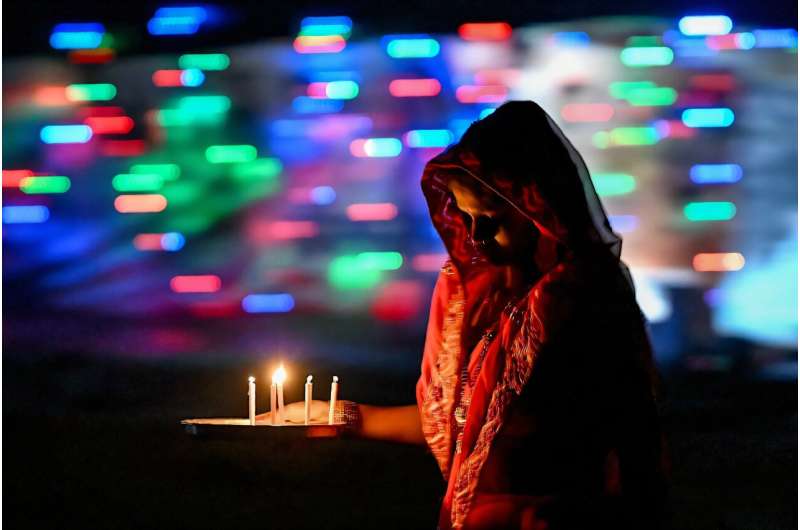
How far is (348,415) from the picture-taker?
181cm

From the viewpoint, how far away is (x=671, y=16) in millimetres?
4465

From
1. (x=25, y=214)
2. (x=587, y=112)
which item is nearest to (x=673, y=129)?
(x=587, y=112)

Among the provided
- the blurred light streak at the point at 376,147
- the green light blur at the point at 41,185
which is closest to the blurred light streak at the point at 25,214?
the green light blur at the point at 41,185

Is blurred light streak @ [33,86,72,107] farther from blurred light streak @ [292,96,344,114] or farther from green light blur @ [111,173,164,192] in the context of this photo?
blurred light streak @ [292,96,344,114]

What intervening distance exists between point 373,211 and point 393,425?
9.31 ft

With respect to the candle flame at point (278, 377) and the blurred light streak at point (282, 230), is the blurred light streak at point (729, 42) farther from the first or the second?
the candle flame at point (278, 377)

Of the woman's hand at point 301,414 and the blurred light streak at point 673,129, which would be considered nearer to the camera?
the woman's hand at point 301,414

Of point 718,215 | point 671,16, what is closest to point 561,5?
point 671,16

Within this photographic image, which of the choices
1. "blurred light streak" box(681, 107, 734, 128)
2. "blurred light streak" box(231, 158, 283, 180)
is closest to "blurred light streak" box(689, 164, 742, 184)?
"blurred light streak" box(681, 107, 734, 128)

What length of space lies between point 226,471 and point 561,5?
3.05 meters

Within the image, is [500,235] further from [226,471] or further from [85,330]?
[85,330]

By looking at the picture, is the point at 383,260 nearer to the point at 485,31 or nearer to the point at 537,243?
the point at 485,31

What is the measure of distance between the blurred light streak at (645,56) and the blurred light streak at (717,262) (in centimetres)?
105

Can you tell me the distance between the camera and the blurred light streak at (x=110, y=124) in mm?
4754
